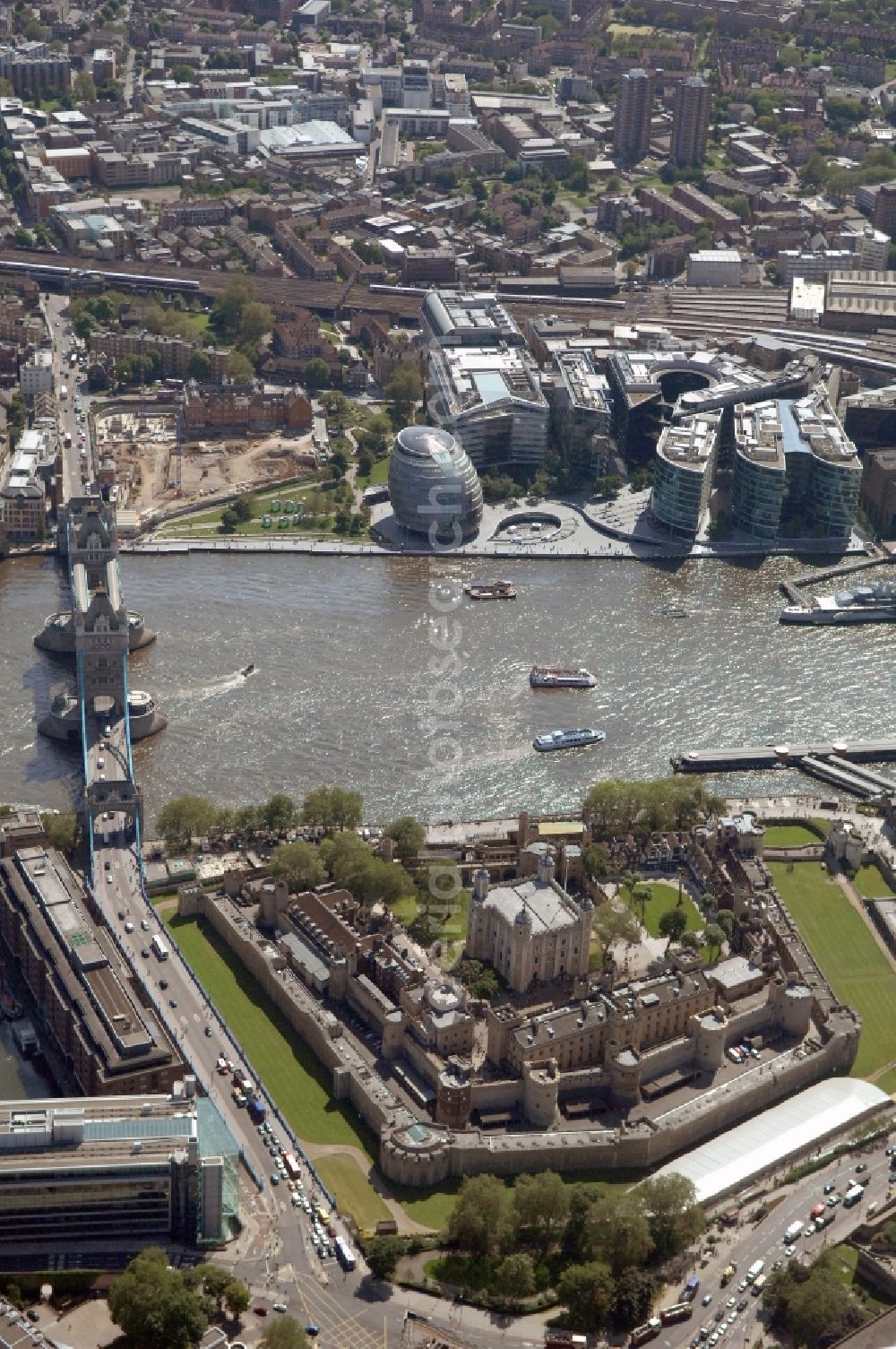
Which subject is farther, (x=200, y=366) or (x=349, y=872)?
(x=200, y=366)

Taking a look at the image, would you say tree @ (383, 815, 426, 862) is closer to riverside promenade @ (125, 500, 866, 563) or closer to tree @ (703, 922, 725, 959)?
tree @ (703, 922, 725, 959)

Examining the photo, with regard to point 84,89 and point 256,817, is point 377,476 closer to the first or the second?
point 256,817

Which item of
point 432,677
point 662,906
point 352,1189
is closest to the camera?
point 352,1189

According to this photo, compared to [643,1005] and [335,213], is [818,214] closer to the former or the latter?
[335,213]

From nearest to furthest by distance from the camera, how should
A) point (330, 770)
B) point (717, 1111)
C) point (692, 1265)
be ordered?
1. point (692, 1265)
2. point (717, 1111)
3. point (330, 770)

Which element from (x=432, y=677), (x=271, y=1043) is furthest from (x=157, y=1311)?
(x=432, y=677)

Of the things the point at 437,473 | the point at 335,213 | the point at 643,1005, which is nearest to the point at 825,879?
the point at 643,1005

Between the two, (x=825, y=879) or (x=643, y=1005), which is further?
(x=825, y=879)
